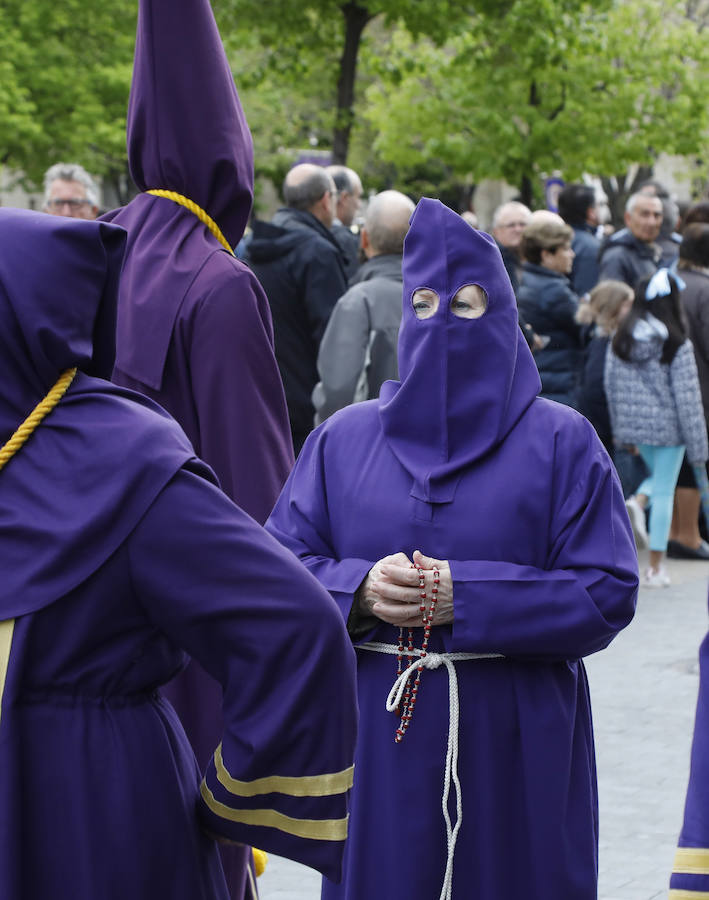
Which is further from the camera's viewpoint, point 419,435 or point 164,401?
point 164,401

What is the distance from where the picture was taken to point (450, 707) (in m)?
3.46

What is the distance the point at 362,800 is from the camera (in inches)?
138

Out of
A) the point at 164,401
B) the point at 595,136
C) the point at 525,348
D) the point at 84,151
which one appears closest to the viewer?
the point at 525,348

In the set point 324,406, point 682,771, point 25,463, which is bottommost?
point 682,771

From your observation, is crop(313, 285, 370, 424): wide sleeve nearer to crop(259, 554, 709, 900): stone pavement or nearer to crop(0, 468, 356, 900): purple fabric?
crop(259, 554, 709, 900): stone pavement

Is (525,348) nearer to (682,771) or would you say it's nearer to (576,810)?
(576,810)

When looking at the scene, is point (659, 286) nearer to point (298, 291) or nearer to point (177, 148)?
point (298, 291)

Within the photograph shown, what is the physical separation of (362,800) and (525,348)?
1110 mm

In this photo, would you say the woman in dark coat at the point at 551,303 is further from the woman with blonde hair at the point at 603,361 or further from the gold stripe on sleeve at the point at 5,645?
the gold stripe on sleeve at the point at 5,645

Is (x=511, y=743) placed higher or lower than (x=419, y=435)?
lower

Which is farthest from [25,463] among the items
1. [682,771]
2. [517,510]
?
[682,771]

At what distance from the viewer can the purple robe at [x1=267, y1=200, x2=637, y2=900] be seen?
3428mm

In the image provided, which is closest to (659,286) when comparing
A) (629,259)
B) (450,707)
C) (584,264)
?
(629,259)

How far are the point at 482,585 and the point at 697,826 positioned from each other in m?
0.70
